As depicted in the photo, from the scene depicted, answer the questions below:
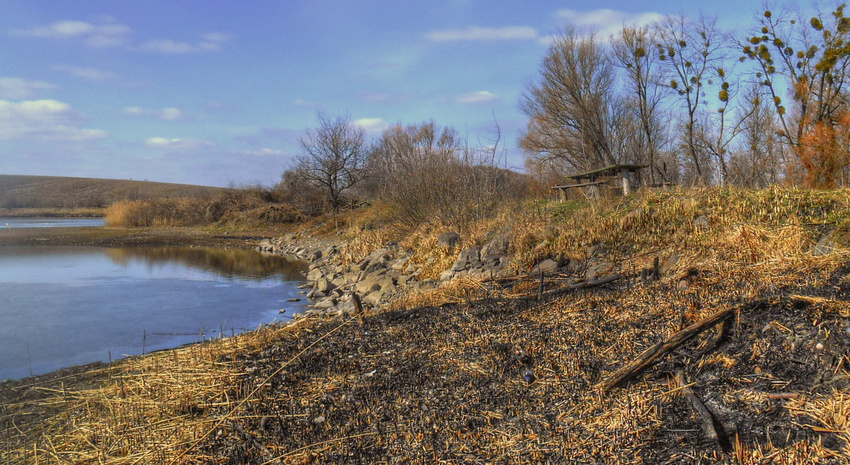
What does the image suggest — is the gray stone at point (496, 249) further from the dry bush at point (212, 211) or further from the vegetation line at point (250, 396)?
the dry bush at point (212, 211)

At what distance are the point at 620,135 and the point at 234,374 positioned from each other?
2863 centimetres

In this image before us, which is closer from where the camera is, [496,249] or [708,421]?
[708,421]

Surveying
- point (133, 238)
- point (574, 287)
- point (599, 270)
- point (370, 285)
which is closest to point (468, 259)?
point (370, 285)

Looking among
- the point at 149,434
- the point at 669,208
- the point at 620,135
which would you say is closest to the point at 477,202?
the point at 669,208

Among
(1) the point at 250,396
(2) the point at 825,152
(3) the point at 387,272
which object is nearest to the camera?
(1) the point at 250,396

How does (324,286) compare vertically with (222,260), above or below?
below

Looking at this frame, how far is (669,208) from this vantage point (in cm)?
693

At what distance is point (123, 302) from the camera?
11.0m

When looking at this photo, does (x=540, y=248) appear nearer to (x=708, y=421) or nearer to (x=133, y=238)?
(x=708, y=421)

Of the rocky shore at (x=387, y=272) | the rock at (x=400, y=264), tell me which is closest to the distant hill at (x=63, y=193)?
the rocky shore at (x=387, y=272)

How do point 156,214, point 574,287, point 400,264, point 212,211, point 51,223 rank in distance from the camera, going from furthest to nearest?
point 51,223 < point 156,214 < point 212,211 < point 400,264 < point 574,287

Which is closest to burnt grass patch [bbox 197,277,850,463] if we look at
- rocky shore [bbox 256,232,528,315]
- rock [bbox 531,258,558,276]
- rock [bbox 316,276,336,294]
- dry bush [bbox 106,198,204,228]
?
rock [bbox 531,258,558,276]

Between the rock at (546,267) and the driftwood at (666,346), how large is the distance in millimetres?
3091

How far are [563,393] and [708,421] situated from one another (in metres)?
0.79
